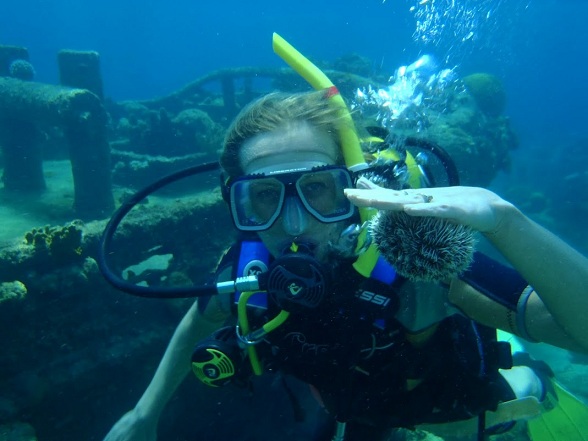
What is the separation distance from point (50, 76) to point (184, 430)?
352ft

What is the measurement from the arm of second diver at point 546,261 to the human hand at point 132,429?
2.91 metres

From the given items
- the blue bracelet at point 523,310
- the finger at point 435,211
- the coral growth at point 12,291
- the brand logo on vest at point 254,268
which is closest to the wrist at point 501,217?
the finger at point 435,211

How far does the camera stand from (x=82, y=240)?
17.7ft

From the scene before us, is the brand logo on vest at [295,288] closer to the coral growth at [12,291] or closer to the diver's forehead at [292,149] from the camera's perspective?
the diver's forehead at [292,149]

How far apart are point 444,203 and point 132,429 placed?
2967mm

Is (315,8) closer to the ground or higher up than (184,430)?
higher up

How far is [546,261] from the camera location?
4.99 ft

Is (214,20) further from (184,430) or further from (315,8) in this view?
(184,430)

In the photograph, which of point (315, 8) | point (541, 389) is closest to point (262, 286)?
point (541, 389)

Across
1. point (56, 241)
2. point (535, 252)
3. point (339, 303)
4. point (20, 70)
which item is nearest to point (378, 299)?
point (339, 303)

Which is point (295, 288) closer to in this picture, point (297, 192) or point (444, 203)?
point (297, 192)

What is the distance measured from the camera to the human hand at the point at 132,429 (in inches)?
115

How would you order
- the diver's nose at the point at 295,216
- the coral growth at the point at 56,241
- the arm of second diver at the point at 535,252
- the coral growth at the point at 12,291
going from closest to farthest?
1. the arm of second diver at the point at 535,252
2. the diver's nose at the point at 295,216
3. the coral growth at the point at 12,291
4. the coral growth at the point at 56,241

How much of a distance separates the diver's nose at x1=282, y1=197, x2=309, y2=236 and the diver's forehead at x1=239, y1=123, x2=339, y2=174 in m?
0.23
